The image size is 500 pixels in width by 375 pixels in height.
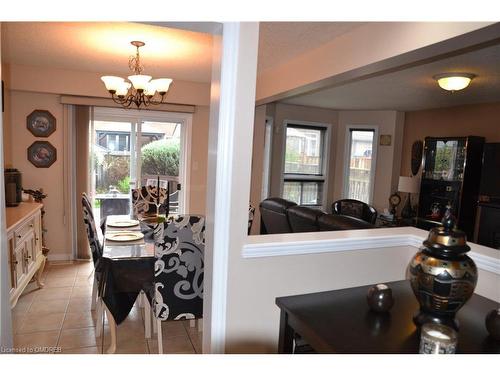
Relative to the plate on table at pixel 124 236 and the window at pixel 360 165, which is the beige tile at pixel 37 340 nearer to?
the plate on table at pixel 124 236

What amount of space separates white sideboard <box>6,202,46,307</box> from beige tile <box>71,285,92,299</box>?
38 centimetres

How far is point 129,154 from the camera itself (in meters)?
4.89

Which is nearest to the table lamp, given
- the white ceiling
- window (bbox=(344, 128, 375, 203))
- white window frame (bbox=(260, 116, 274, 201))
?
window (bbox=(344, 128, 375, 203))

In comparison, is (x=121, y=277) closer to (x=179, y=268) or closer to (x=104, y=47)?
(x=179, y=268)

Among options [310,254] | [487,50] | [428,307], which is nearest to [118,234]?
[310,254]

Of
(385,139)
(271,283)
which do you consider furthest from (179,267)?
(385,139)

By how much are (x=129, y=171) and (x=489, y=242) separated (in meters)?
4.87

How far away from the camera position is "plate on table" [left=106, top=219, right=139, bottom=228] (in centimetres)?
336

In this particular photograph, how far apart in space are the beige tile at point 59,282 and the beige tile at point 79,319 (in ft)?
2.50

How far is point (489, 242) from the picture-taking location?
4.59 meters

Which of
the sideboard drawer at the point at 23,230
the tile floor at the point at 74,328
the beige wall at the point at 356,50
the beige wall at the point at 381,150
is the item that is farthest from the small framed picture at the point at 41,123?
the beige wall at the point at 381,150

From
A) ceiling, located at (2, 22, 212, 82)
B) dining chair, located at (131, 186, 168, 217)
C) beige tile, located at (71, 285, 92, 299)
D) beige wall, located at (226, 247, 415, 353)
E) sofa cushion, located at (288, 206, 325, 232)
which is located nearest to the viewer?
beige wall, located at (226, 247, 415, 353)

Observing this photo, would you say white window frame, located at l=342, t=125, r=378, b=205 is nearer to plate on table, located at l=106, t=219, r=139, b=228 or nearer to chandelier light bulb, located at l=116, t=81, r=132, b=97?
plate on table, located at l=106, t=219, r=139, b=228
